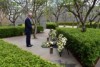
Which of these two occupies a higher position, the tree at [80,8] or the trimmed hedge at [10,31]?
the tree at [80,8]

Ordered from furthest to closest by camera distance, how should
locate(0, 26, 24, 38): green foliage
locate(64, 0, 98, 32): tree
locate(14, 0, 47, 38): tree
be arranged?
1. locate(0, 26, 24, 38): green foliage
2. locate(14, 0, 47, 38): tree
3. locate(64, 0, 98, 32): tree

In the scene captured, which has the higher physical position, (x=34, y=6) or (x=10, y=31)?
(x=34, y=6)

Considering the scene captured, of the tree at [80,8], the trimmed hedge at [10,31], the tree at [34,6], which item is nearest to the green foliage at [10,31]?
the trimmed hedge at [10,31]

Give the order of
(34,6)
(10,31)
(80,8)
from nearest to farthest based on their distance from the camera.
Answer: (80,8) → (34,6) → (10,31)

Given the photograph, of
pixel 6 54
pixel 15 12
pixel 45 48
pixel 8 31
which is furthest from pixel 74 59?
pixel 15 12

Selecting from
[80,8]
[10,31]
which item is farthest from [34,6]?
[80,8]

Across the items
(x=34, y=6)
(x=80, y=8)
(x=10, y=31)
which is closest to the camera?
(x=80, y=8)

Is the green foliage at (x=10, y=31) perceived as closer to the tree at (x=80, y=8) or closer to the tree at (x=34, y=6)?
the tree at (x=34, y=6)

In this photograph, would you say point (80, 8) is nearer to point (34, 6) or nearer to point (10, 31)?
point (34, 6)

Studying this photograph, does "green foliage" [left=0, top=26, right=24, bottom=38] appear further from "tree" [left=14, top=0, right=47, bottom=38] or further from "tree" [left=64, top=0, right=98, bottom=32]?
"tree" [left=64, top=0, right=98, bottom=32]

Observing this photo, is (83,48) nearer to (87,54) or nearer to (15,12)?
(87,54)

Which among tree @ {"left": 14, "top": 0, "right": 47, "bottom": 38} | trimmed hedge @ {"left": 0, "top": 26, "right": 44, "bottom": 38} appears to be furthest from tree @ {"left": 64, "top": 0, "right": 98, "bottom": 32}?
trimmed hedge @ {"left": 0, "top": 26, "right": 44, "bottom": 38}

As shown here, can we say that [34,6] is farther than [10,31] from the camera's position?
No

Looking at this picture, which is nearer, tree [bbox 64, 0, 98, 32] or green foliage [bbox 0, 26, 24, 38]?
tree [bbox 64, 0, 98, 32]
